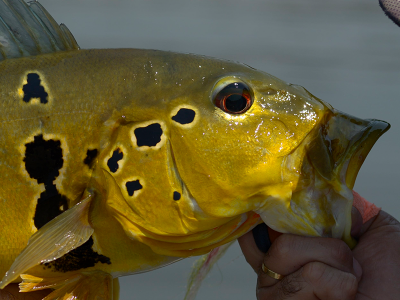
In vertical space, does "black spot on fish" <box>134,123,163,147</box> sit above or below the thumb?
above

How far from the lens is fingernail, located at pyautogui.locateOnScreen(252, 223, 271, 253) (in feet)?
3.40

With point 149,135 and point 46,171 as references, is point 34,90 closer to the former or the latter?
point 46,171

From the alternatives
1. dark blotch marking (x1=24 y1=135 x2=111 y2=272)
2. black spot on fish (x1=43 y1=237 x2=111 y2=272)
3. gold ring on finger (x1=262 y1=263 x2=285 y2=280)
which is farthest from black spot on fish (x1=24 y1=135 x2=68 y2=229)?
gold ring on finger (x1=262 y1=263 x2=285 y2=280)

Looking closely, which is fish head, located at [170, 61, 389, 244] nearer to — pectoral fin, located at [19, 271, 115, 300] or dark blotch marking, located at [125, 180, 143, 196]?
dark blotch marking, located at [125, 180, 143, 196]

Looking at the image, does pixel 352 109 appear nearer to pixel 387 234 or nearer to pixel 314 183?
pixel 387 234

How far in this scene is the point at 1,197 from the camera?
0.93 m

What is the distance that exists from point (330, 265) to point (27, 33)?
3.14 ft

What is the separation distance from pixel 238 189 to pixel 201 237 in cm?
17

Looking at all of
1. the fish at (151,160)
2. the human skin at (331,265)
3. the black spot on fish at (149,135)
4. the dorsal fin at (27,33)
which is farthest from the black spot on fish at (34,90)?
the human skin at (331,265)

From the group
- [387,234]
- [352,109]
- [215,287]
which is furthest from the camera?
[352,109]

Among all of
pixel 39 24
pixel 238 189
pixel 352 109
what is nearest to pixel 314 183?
pixel 238 189

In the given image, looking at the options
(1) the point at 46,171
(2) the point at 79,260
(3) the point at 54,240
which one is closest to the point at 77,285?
(2) the point at 79,260

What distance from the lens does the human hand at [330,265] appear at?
0.93 meters

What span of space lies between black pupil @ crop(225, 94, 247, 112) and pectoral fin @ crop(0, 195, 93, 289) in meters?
0.38
